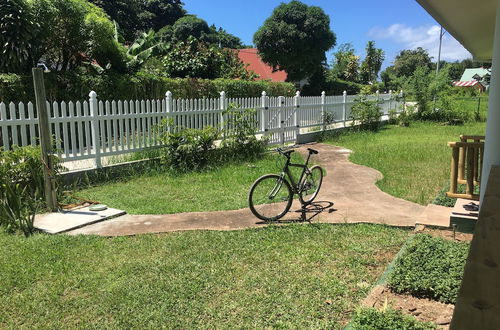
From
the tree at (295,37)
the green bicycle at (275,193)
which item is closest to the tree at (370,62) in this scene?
the tree at (295,37)

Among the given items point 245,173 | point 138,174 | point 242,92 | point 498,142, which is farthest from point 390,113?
point 498,142

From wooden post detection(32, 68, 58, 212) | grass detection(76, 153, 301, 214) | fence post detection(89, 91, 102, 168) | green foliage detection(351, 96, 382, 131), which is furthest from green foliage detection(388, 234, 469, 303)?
green foliage detection(351, 96, 382, 131)

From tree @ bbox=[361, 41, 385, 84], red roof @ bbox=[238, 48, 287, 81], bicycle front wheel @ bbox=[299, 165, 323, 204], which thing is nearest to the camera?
bicycle front wheel @ bbox=[299, 165, 323, 204]

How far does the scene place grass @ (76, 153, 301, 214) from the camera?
20.6ft

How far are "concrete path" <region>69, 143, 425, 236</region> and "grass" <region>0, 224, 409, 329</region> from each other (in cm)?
35

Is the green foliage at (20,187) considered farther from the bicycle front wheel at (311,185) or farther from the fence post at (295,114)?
the fence post at (295,114)

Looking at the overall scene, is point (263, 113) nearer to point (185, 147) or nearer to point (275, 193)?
point (185, 147)

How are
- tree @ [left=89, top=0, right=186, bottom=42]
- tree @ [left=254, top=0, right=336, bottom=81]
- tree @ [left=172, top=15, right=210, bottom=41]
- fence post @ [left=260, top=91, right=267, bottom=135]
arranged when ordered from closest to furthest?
fence post @ [left=260, top=91, right=267, bottom=135] < tree @ [left=254, top=0, right=336, bottom=81] < tree @ [left=89, top=0, right=186, bottom=42] < tree @ [left=172, top=15, right=210, bottom=41]

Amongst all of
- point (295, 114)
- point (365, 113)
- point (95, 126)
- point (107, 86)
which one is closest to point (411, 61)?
point (365, 113)

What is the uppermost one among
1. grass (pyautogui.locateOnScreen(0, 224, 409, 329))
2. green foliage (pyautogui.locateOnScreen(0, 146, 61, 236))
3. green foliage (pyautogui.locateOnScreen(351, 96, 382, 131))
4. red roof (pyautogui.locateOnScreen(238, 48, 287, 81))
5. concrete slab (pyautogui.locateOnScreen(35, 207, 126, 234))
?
red roof (pyautogui.locateOnScreen(238, 48, 287, 81))

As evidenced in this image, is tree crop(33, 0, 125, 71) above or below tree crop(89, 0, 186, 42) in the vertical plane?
below

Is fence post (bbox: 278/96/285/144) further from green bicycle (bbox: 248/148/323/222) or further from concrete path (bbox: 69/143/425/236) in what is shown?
green bicycle (bbox: 248/148/323/222)

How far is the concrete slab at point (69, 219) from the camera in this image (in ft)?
17.0

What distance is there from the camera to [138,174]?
27.2 feet
